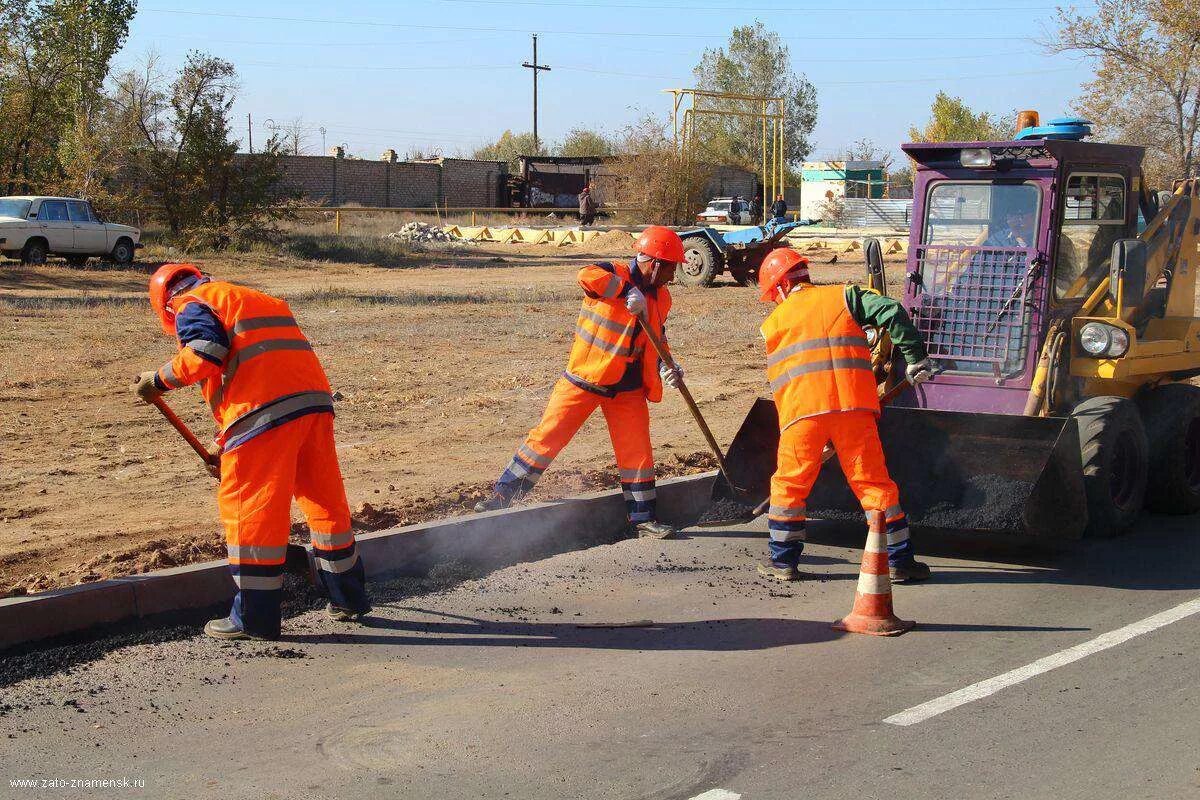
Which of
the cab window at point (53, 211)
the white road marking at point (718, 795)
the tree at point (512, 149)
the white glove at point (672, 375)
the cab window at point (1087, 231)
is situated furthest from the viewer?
the tree at point (512, 149)

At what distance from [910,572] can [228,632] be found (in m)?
3.42

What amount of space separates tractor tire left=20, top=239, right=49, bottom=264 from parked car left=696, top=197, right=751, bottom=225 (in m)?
19.8

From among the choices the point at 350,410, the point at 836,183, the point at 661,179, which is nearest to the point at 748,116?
the point at 661,179

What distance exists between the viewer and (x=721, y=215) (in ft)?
145

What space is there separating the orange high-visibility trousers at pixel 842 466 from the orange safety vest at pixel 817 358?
0.07 metres

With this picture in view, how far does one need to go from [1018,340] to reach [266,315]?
176 inches

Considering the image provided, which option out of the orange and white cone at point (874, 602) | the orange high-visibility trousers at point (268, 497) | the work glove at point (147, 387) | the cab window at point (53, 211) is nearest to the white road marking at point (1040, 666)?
the orange and white cone at point (874, 602)

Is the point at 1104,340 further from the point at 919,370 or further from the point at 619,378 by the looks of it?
the point at 619,378

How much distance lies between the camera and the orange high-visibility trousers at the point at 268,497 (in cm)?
530

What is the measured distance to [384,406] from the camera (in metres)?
11.0

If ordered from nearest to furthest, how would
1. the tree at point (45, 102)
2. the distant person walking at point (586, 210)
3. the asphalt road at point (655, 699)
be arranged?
the asphalt road at point (655, 699) < the tree at point (45, 102) < the distant person walking at point (586, 210)

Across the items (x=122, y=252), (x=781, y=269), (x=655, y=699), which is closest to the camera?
(x=655, y=699)

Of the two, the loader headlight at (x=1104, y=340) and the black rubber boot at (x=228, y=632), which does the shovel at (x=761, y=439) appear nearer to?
the loader headlight at (x=1104, y=340)

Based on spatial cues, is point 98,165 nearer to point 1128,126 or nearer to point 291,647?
point 1128,126
